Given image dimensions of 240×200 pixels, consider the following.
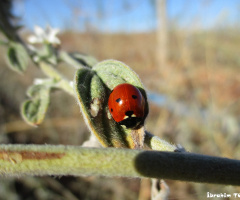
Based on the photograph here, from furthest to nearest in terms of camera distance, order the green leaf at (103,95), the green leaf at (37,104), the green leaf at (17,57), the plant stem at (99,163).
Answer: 1. the green leaf at (17,57)
2. the green leaf at (37,104)
3. the green leaf at (103,95)
4. the plant stem at (99,163)

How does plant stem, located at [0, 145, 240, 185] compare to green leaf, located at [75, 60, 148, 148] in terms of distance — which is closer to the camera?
plant stem, located at [0, 145, 240, 185]

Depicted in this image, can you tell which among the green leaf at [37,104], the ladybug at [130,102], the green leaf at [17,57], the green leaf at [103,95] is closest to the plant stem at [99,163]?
the green leaf at [103,95]

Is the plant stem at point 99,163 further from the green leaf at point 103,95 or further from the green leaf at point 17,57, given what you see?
the green leaf at point 17,57

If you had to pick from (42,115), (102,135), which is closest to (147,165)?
(102,135)

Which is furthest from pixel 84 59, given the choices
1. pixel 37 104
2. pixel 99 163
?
pixel 99 163

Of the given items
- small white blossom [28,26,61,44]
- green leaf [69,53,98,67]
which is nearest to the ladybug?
green leaf [69,53,98,67]

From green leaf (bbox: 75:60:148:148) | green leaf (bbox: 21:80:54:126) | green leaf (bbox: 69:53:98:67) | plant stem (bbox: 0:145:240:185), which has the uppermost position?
green leaf (bbox: 69:53:98:67)

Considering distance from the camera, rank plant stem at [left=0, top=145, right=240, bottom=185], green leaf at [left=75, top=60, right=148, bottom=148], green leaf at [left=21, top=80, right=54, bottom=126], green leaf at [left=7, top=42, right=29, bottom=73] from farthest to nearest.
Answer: green leaf at [left=7, top=42, right=29, bottom=73] < green leaf at [left=21, top=80, right=54, bottom=126] < green leaf at [left=75, top=60, right=148, bottom=148] < plant stem at [left=0, top=145, right=240, bottom=185]

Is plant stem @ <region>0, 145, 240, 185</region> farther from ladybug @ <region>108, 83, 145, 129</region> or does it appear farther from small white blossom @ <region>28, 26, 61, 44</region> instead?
small white blossom @ <region>28, 26, 61, 44</region>
